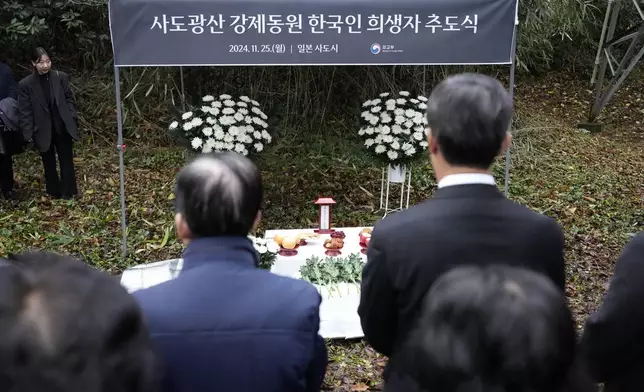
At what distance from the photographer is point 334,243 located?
170 inches

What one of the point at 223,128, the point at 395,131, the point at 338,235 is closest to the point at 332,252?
the point at 338,235

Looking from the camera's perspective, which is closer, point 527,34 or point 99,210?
point 99,210

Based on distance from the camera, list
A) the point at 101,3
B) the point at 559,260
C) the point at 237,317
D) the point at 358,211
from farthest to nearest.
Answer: the point at 101,3, the point at 358,211, the point at 559,260, the point at 237,317

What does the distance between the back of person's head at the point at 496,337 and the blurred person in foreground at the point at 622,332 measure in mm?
421

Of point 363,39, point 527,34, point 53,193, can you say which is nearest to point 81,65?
point 53,193

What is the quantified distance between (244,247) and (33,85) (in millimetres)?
4951

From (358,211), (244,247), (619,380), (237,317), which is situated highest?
(244,247)

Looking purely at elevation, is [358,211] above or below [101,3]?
below

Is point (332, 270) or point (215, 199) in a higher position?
point (215, 199)

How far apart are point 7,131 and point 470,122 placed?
17.5 feet

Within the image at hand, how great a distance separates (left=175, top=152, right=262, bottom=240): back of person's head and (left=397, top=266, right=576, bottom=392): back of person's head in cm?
55

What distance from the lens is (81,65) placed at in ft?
28.6

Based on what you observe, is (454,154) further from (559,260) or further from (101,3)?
(101,3)

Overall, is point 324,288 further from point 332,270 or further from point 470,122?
point 470,122
